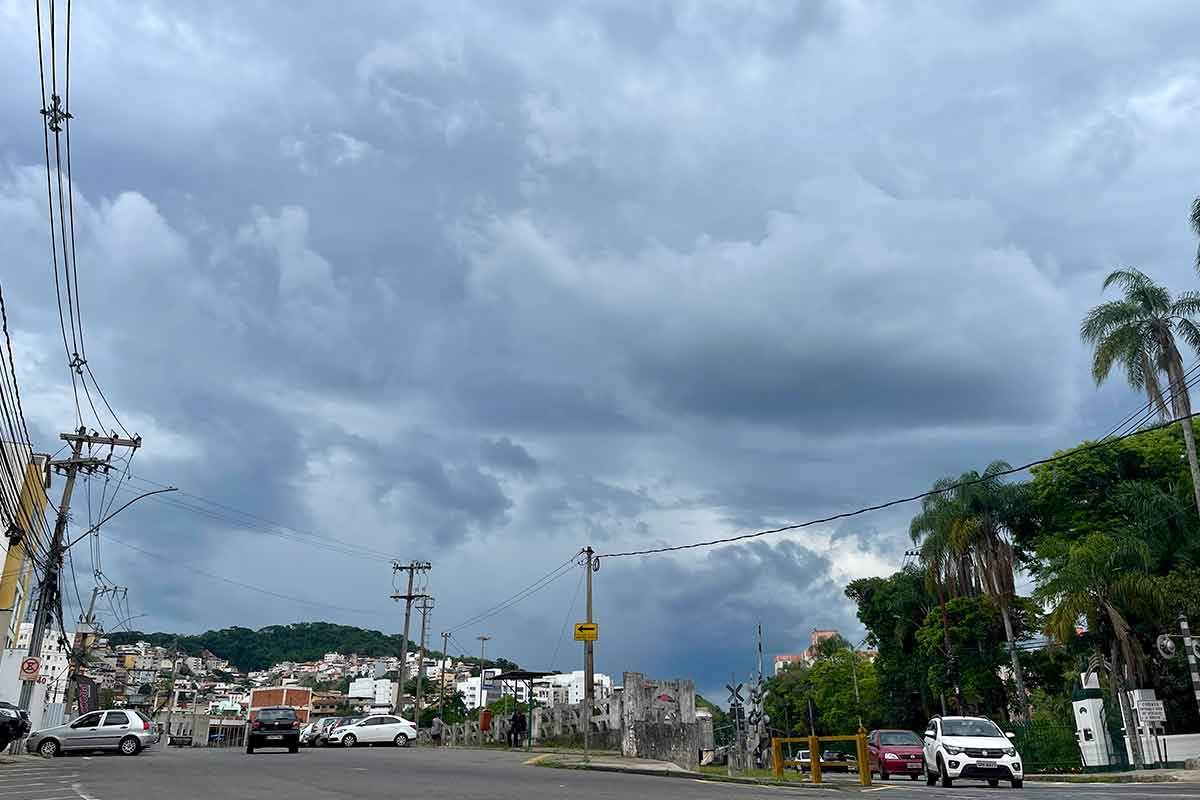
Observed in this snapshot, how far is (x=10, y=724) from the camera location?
83.6 feet

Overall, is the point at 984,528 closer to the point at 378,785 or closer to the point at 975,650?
the point at 975,650

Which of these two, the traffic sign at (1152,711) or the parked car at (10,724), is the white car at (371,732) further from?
the traffic sign at (1152,711)

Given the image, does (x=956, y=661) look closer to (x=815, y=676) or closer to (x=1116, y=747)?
(x=1116, y=747)

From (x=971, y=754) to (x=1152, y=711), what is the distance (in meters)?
10.5

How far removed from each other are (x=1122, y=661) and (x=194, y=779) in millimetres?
32441

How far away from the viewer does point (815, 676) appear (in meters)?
92.2

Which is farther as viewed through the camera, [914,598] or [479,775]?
[914,598]

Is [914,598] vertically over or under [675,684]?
over

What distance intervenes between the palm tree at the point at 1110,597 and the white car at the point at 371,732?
88.3 ft

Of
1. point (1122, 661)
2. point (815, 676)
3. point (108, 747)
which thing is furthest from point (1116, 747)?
point (815, 676)

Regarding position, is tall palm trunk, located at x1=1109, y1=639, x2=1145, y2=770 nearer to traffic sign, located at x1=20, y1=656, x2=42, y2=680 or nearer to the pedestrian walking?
the pedestrian walking

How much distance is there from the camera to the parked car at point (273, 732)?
31.5 metres

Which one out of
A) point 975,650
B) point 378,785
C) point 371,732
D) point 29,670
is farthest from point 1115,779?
point 29,670

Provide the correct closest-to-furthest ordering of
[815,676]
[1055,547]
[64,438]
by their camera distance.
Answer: [64,438], [1055,547], [815,676]
